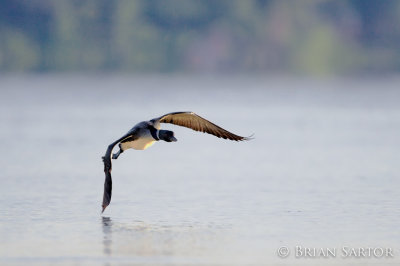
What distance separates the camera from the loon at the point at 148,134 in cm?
1048

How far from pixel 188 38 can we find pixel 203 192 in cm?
4839

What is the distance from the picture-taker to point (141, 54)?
60156mm

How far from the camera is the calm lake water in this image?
31.4 feet

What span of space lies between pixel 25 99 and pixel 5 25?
2882 centimetres

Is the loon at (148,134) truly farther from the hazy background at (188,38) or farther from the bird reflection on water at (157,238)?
the hazy background at (188,38)

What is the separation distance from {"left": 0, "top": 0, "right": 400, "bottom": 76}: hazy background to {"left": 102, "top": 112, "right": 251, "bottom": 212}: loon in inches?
1875

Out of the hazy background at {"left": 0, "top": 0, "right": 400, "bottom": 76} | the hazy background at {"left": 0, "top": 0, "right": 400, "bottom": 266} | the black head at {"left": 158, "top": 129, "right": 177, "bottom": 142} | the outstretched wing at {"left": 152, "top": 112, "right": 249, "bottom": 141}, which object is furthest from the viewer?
the hazy background at {"left": 0, "top": 0, "right": 400, "bottom": 76}

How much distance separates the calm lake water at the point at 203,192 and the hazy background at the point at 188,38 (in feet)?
112

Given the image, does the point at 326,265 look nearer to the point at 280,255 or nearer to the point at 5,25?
the point at 280,255

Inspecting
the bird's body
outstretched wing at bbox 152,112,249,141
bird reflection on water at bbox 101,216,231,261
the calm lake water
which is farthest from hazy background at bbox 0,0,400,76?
bird reflection on water at bbox 101,216,231,261

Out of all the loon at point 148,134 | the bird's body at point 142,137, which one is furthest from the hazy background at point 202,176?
the bird's body at point 142,137

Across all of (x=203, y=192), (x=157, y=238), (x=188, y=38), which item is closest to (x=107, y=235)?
(x=157, y=238)

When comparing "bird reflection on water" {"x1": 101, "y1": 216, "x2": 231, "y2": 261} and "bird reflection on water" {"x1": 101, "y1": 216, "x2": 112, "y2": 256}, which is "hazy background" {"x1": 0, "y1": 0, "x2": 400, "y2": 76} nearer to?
"bird reflection on water" {"x1": 101, "y1": 216, "x2": 112, "y2": 256}

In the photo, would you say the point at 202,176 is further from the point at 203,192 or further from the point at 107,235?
the point at 107,235
